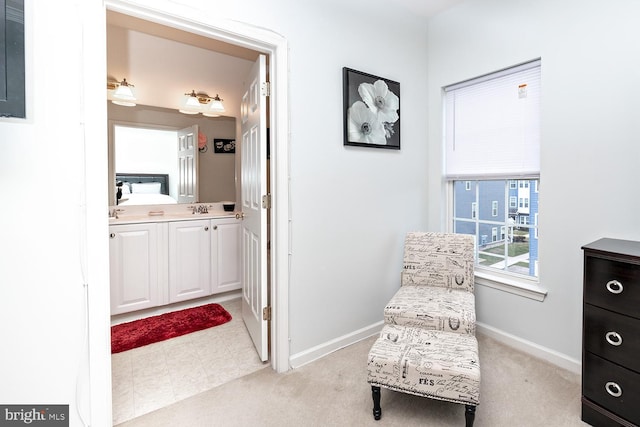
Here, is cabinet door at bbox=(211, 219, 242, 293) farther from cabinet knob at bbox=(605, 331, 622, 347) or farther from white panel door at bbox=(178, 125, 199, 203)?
cabinet knob at bbox=(605, 331, 622, 347)

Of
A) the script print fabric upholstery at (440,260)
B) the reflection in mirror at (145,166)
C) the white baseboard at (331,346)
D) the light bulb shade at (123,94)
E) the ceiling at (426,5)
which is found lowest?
the white baseboard at (331,346)

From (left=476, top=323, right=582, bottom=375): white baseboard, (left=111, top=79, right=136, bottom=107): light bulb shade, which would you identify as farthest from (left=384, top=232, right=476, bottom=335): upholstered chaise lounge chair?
(left=111, top=79, right=136, bottom=107): light bulb shade

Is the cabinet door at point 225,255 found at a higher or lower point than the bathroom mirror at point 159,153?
lower

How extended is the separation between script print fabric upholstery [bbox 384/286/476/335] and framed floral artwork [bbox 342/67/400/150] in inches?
46.4

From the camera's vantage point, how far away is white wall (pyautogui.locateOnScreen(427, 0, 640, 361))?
1759 mm

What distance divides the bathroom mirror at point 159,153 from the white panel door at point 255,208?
1100 millimetres

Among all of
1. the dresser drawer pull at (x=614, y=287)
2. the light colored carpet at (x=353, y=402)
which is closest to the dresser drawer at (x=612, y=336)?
the dresser drawer pull at (x=614, y=287)

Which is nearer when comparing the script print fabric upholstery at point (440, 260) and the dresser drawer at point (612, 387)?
the dresser drawer at point (612, 387)

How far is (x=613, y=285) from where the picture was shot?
1442 millimetres

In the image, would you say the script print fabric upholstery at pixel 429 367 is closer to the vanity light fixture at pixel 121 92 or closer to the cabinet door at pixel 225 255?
the cabinet door at pixel 225 255

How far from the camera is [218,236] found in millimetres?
3229

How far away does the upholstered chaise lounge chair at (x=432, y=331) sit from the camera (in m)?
1.43

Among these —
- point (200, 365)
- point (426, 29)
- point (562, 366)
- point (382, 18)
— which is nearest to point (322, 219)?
point (200, 365)

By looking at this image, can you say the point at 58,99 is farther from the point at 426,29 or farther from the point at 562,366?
the point at 562,366
